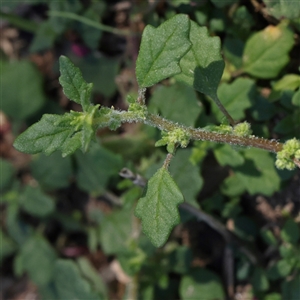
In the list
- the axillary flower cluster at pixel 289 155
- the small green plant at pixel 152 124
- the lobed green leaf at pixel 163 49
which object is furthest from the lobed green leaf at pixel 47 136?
the axillary flower cluster at pixel 289 155

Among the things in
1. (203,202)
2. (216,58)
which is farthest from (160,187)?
(203,202)

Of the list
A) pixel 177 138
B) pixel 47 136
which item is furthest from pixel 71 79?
pixel 177 138

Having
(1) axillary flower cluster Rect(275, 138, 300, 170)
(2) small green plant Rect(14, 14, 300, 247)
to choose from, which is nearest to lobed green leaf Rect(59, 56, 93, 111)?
(2) small green plant Rect(14, 14, 300, 247)

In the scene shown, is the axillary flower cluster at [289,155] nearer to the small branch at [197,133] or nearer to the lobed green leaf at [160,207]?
the small branch at [197,133]

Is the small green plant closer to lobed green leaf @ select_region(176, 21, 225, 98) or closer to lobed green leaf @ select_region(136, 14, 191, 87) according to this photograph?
lobed green leaf @ select_region(136, 14, 191, 87)

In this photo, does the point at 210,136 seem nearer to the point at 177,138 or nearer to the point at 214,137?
the point at 214,137

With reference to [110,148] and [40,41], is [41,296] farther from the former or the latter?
[40,41]
